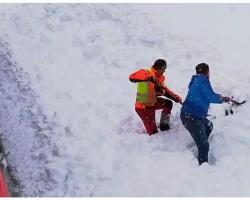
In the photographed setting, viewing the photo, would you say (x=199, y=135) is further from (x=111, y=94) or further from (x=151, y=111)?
(x=111, y=94)

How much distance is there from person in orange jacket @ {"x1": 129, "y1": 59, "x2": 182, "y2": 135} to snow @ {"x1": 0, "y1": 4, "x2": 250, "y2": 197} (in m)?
0.25

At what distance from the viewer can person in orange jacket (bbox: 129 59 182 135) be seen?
6.45 metres

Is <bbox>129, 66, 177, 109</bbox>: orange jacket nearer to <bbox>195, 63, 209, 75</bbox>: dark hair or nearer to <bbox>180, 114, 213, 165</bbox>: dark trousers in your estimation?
<bbox>180, 114, 213, 165</bbox>: dark trousers

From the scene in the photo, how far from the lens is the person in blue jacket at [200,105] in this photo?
607 cm

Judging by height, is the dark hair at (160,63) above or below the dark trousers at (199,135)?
above

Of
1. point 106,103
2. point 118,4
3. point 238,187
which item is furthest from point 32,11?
point 238,187

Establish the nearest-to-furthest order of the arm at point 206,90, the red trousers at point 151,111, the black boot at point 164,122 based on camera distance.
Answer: the arm at point 206,90, the red trousers at point 151,111, the black boot at point 164,122

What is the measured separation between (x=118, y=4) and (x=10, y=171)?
18.3 ft

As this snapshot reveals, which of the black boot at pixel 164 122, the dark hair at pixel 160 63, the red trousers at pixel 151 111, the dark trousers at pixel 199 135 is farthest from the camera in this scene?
the black boot at pixel 164 122

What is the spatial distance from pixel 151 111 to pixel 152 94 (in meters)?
0.32

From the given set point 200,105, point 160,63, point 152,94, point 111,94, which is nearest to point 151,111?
point 152,94

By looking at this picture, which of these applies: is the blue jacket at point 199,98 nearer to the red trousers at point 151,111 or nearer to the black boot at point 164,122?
the red trousers at point 151,111

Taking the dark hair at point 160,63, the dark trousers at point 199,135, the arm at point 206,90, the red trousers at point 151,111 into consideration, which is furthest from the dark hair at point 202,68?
the red trousers at point 151,111

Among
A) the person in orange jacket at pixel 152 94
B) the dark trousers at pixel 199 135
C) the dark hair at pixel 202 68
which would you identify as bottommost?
the dark trousers at pixel 199 135
